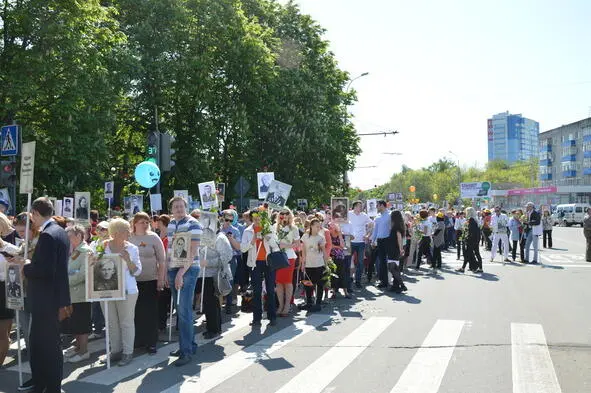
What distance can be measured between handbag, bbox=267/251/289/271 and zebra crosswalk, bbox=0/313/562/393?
3.26 ft

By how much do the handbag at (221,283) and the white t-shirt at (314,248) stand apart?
2489 millimetres

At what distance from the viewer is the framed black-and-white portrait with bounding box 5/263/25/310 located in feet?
20.7

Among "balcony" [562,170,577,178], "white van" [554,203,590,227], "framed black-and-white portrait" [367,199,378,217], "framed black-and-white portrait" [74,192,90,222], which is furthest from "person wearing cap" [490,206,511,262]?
"balcony" [562,170,577,178]

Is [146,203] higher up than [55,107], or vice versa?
[55,107]

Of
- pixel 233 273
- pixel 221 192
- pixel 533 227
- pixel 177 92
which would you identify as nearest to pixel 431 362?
pixel 233 273

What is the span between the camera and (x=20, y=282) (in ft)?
20.6

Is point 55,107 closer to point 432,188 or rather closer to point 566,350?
point 566,350

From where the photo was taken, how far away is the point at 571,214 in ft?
183

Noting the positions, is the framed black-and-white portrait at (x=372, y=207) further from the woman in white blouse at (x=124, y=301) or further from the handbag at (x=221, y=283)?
the woman in white blouse at (x=124, y=301)

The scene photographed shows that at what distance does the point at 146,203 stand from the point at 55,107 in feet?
34.4

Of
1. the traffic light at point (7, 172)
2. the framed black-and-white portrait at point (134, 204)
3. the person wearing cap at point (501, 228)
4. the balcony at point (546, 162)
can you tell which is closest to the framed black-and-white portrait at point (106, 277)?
the traffic light at point (7, 172)

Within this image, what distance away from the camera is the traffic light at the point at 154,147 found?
1362 cm

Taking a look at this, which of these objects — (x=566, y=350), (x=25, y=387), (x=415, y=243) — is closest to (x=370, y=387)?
(x=566, y=350)

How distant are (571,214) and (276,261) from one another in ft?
177
